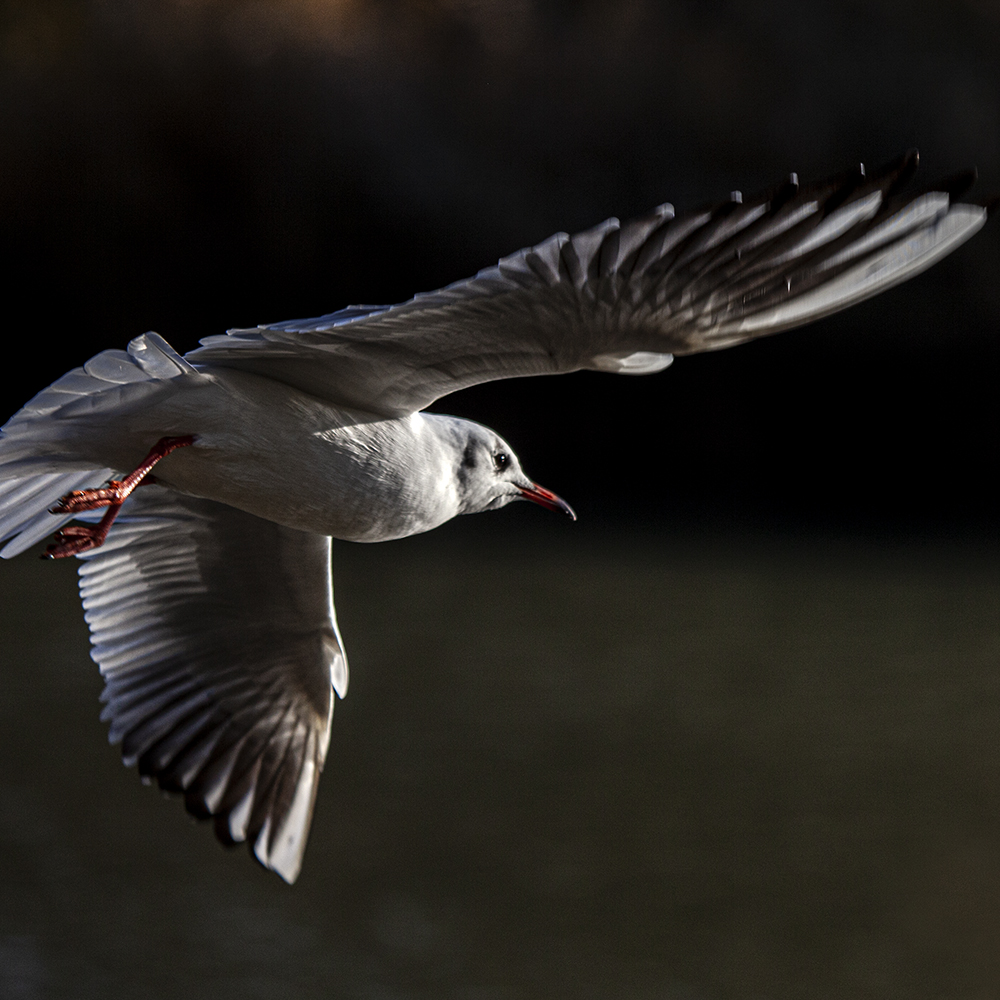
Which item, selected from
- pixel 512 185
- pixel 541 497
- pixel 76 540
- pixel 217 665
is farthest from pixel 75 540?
pixel 512 185

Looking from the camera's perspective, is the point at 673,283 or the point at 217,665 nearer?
the point at 673,283

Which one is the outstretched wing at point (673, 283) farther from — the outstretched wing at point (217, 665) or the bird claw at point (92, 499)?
the outstretched wing at point (217, 665)

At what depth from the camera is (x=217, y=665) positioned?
9.46 feet

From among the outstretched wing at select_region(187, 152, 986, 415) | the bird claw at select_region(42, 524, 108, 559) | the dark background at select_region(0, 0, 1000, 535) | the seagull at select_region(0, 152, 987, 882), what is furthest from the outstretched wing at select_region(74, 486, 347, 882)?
the dark background at select_region(0, 0, 1000, 535)

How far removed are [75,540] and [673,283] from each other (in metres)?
0.95

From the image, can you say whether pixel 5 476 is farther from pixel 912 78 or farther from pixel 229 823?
pixel 912 78

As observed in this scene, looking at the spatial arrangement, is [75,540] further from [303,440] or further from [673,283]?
[673,283]

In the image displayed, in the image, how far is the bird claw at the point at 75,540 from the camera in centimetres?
213


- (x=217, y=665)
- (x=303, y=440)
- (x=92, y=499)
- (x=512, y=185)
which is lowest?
(x=217, y=665)

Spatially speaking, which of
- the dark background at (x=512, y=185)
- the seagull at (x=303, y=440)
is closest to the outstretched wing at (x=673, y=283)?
the seagull at (x=303, y=440)

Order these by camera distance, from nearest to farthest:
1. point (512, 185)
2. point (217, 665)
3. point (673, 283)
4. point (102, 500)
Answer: point (673, 283) → point (102, 500) → point (217, 665) → point (512, 185)

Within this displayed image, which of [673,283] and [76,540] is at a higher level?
[673,283]

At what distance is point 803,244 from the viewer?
181cm

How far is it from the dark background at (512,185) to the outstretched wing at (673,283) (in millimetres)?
6738
